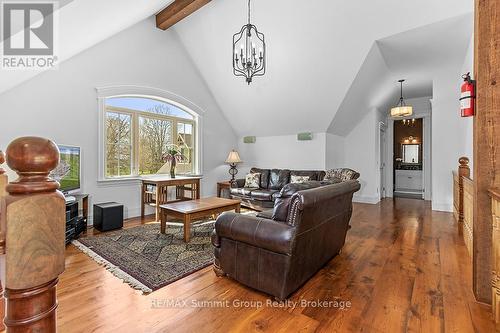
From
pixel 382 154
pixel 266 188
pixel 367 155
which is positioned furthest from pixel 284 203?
pixel 382 154

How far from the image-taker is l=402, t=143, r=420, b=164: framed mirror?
349 inches

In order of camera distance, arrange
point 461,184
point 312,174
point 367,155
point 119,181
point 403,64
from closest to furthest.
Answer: point 461,184 → point 119,181 → point 403,64 → point 312,174 → point 367,155

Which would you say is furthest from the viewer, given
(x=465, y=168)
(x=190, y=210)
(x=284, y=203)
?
(x=465, y=168)

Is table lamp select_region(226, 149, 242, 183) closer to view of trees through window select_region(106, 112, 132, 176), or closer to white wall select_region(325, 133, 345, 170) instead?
white wall select_region(325, 133, 345, 170)

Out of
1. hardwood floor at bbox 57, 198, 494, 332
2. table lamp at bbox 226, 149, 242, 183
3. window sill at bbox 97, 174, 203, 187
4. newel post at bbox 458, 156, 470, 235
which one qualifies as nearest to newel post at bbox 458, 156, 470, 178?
newel post at bbox 458, 156, 470, 235

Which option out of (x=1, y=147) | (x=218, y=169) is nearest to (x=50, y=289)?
(x=1, y=147)

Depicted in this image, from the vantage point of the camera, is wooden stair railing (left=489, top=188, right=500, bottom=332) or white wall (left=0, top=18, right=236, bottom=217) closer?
wooden stair railing (left=489, top=188, right=500, bottom=332)

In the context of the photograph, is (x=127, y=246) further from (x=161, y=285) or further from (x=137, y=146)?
(x=137, y=146)

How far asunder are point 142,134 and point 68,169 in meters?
1.76

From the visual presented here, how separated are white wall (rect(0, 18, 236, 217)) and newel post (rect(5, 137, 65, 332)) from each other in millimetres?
3921

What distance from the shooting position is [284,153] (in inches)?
254

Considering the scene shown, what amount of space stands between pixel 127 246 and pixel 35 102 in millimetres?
2503

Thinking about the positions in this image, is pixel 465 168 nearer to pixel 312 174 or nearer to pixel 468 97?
pixel 312 174

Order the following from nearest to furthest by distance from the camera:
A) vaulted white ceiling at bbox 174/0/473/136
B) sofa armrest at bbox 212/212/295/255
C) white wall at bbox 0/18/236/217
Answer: sofa armrest at bbox 212/212/295/255 → white wall at bbox 0/18/236/217 → vaulted white ceiling at bbox 174/0/473/136
